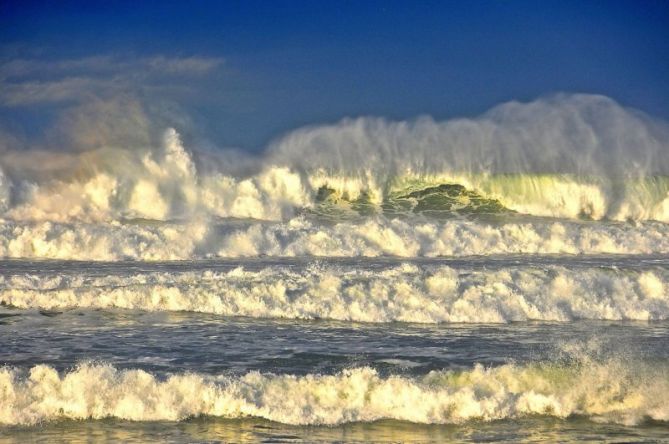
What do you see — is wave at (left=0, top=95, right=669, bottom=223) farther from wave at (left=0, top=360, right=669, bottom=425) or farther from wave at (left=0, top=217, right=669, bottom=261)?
wave at (left=0, top=360, right=669, bottom=425)

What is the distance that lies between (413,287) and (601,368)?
16.4 feet

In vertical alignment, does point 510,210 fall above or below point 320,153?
below

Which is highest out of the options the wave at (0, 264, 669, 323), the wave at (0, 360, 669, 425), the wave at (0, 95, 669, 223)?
the wave at (0, 95, 669, 223)

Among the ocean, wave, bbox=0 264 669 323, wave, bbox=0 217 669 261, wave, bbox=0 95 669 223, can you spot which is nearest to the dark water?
the ocean

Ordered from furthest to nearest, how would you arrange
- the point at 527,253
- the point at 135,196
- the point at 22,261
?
the point at 135,196 → the point at 527,253 → the point at 22,261

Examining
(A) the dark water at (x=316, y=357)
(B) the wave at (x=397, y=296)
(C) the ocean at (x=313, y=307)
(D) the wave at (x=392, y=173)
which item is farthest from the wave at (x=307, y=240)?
(A) the dark water at (x=316, y=357)

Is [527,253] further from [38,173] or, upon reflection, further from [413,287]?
[38,173]

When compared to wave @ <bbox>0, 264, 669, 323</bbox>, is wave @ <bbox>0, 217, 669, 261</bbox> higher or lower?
higher

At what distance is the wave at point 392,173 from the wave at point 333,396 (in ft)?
53.7

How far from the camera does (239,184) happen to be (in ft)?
97.3

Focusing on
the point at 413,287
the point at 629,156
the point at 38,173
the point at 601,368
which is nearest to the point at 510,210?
the point at 629,156

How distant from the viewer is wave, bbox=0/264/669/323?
525 inches

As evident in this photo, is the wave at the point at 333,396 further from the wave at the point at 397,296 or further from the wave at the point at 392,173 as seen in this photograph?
the wave at the point at 392,173

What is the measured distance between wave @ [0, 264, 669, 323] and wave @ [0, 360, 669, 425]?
163 inches
